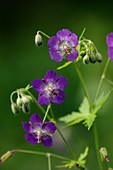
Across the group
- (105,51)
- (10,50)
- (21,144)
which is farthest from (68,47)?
(10,50)

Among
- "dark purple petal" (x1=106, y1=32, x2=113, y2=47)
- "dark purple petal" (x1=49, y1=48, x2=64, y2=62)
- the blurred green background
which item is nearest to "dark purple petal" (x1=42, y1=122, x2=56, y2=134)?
"dark purple petal" (x1=49, y1=48, x2=64, y2=62)

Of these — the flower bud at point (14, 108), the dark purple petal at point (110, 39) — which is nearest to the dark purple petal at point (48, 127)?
the flower bud at point (14, 108)

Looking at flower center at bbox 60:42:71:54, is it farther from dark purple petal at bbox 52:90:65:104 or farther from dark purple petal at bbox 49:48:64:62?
dark purple petal at bbox 52:90:65:104

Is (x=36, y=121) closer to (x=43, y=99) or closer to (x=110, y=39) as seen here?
(x=43, y=99)

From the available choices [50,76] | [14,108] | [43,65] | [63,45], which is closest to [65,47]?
[63,45]

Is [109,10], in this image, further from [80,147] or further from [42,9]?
[80,147]
